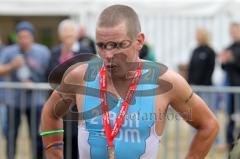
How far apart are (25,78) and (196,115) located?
5076 mm

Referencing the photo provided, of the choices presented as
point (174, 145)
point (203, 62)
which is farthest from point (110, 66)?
point (203, 62)

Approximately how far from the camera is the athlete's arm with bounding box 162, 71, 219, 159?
347cm

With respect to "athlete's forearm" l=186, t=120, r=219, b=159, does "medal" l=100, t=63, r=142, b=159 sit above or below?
above

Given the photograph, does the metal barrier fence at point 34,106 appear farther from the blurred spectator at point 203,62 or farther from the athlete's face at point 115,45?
the athlete's face at point 115,45

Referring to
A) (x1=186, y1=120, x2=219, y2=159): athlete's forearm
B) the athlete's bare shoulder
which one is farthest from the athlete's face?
(x1=186, y1=120, x2=219, y2=159): athlete's forearm

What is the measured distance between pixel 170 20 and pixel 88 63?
1038 centimetres

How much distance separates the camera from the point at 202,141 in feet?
11.6

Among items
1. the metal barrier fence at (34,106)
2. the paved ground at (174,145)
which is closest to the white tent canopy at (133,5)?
the paved ground at (174,145)

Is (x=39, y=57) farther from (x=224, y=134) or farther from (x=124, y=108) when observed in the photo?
(x=124, y=108)

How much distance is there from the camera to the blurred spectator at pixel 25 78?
25.8 feet

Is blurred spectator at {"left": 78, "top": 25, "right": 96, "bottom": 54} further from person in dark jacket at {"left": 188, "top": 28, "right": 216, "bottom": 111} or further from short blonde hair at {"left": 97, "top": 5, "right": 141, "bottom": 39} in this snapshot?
short blonde hair at {"left": 97, "top": 5, "right": 141, "bottom": 39}

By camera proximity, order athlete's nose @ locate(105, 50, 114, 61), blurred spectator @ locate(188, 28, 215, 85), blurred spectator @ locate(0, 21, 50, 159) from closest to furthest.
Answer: athlete's nose @ locate(105, 50, 114, 61)
blurred spectator @ locate(0, 21, 50, 159)
blurred spectator @ locate(188, 28, 215, 85)

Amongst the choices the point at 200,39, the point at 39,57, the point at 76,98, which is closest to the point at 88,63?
the point at 76,98

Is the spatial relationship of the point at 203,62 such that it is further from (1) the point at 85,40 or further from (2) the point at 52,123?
(2) the point at 52,123
